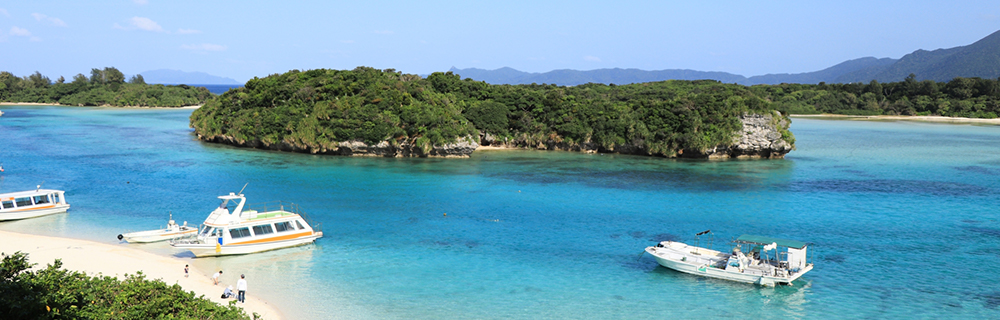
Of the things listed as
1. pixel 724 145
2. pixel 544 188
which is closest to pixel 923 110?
pixel 724 145

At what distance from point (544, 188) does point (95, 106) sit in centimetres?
17219

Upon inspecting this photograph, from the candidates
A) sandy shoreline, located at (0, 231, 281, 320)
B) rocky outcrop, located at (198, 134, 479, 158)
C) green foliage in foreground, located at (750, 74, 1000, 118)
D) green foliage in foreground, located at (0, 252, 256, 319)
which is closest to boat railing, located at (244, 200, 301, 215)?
sandy shoreline, located at (0, 231, 281, 320)

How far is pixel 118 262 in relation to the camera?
26.3 metres

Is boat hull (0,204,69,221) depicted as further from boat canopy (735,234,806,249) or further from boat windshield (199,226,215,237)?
boat canopy (735,234,806,249)

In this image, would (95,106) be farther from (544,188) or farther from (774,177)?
(774,177)

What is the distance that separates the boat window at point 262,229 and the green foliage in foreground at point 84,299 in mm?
10981

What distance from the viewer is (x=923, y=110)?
474ft

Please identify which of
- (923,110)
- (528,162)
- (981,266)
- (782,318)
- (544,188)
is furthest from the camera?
(923,110)

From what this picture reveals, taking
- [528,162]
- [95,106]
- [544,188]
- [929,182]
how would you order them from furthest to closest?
[95,106] → [528,162] → [929,182] → [544,188]

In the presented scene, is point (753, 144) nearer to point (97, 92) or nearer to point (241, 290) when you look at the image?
point (241, 290)

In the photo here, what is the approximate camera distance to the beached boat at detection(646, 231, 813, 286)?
997 inches

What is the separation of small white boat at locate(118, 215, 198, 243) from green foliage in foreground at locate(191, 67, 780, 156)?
1332 inches

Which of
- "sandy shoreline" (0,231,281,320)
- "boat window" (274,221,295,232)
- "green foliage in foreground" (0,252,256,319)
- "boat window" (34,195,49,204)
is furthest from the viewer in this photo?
"boat window" (34,195,49,204)

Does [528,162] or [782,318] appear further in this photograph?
[528,162]
